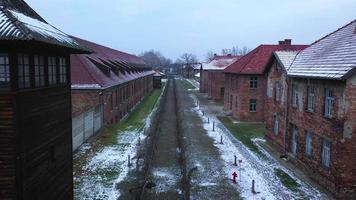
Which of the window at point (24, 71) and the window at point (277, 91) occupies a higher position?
the window at point (24, 71)

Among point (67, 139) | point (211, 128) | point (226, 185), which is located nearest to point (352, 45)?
point (226, 185)

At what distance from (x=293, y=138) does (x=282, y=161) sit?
152cm

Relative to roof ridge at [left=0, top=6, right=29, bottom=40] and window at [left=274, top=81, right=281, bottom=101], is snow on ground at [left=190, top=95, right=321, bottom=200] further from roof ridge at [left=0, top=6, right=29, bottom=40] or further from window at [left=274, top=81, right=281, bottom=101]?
roof ridge at [left=0, top=6, right=29, bottom=40]

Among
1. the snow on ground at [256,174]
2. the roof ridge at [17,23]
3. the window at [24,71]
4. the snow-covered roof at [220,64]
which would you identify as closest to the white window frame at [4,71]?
the window at [24,71]

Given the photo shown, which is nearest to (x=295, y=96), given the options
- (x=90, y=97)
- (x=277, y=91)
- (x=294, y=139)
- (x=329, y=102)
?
(x=294, y=139)

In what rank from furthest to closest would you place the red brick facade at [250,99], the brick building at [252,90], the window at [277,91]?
the red brick facade at [250,99], the brick building at [252,90], the window at [277,91]

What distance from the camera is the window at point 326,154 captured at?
57.2 ft

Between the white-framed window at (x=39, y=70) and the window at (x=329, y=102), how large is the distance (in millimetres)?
12340

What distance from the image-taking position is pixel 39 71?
11.1 meters

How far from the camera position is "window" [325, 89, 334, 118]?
1725cm

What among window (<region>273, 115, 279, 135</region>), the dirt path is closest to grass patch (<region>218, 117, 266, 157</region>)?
window (<region>273, 115, 279, 135</region>)

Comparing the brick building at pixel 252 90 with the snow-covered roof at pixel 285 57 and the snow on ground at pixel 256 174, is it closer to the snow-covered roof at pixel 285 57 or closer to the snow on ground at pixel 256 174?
the snow on ground at pixel 256 174

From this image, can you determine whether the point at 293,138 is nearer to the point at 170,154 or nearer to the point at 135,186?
the point at 170,154

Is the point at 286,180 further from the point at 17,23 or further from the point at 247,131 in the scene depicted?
A: the point at 17,23
